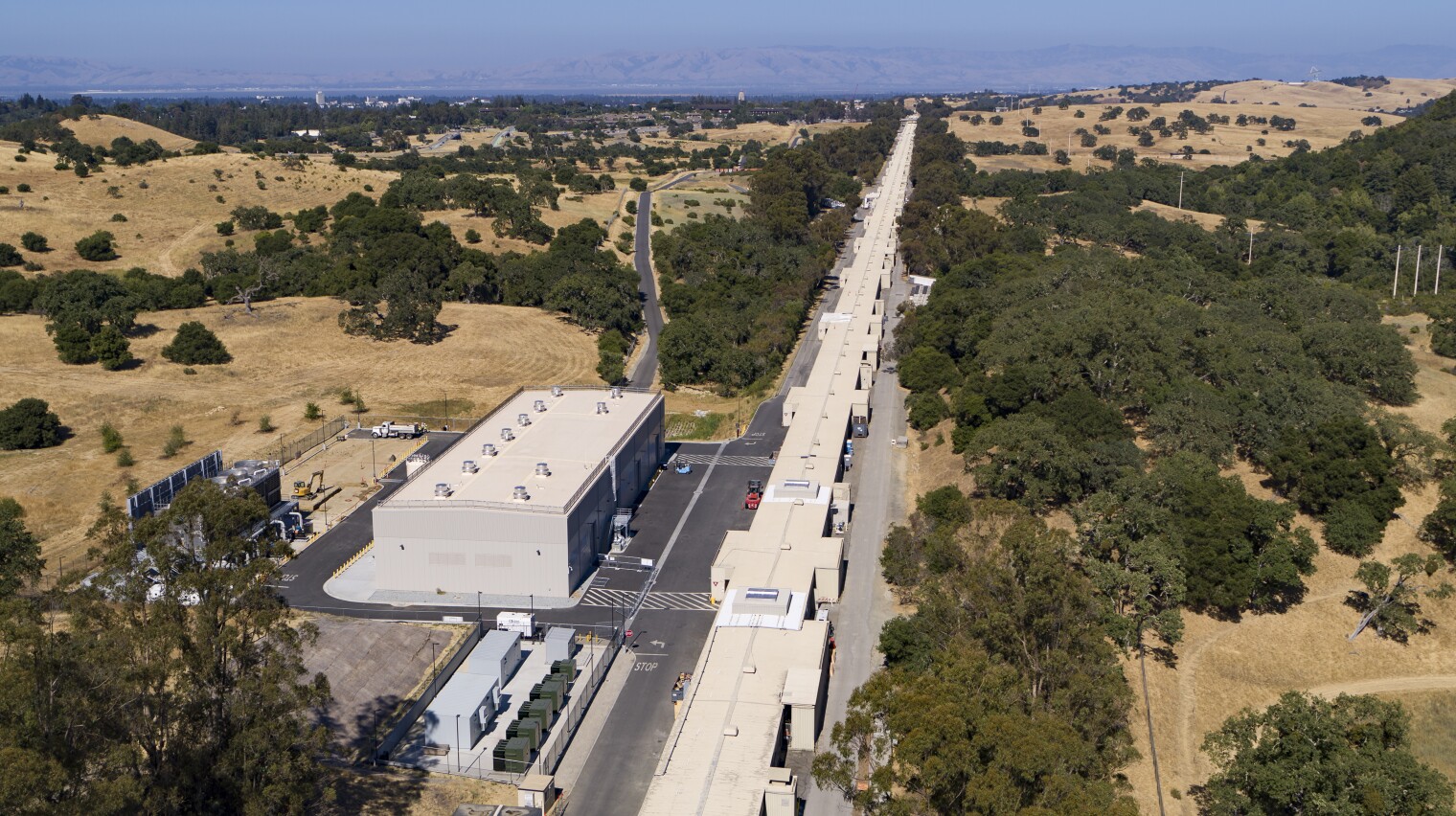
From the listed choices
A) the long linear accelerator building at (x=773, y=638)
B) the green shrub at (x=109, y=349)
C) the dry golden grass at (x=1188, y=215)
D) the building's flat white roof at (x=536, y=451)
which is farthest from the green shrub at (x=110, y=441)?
the dry golden grass at (x=1188, y=215)

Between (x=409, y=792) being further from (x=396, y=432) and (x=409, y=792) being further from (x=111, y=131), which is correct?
(x=111, y=131)

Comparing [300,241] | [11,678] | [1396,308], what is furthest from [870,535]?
[300,241]

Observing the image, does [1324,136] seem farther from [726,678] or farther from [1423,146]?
[726,678]

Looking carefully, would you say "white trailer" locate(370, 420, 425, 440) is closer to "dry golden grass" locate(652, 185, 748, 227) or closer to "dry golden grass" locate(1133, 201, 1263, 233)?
"dry golden grass" locate(652, 185, 748, 227)

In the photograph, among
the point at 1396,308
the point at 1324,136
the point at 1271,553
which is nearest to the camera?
the point at 1271,553

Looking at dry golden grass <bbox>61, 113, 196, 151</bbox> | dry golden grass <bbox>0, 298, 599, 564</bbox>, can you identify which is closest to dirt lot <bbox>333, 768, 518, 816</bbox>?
dry golden grass <bbox>0, 298, 599, 564</bbox>

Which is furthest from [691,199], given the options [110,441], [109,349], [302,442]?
[110,441]
